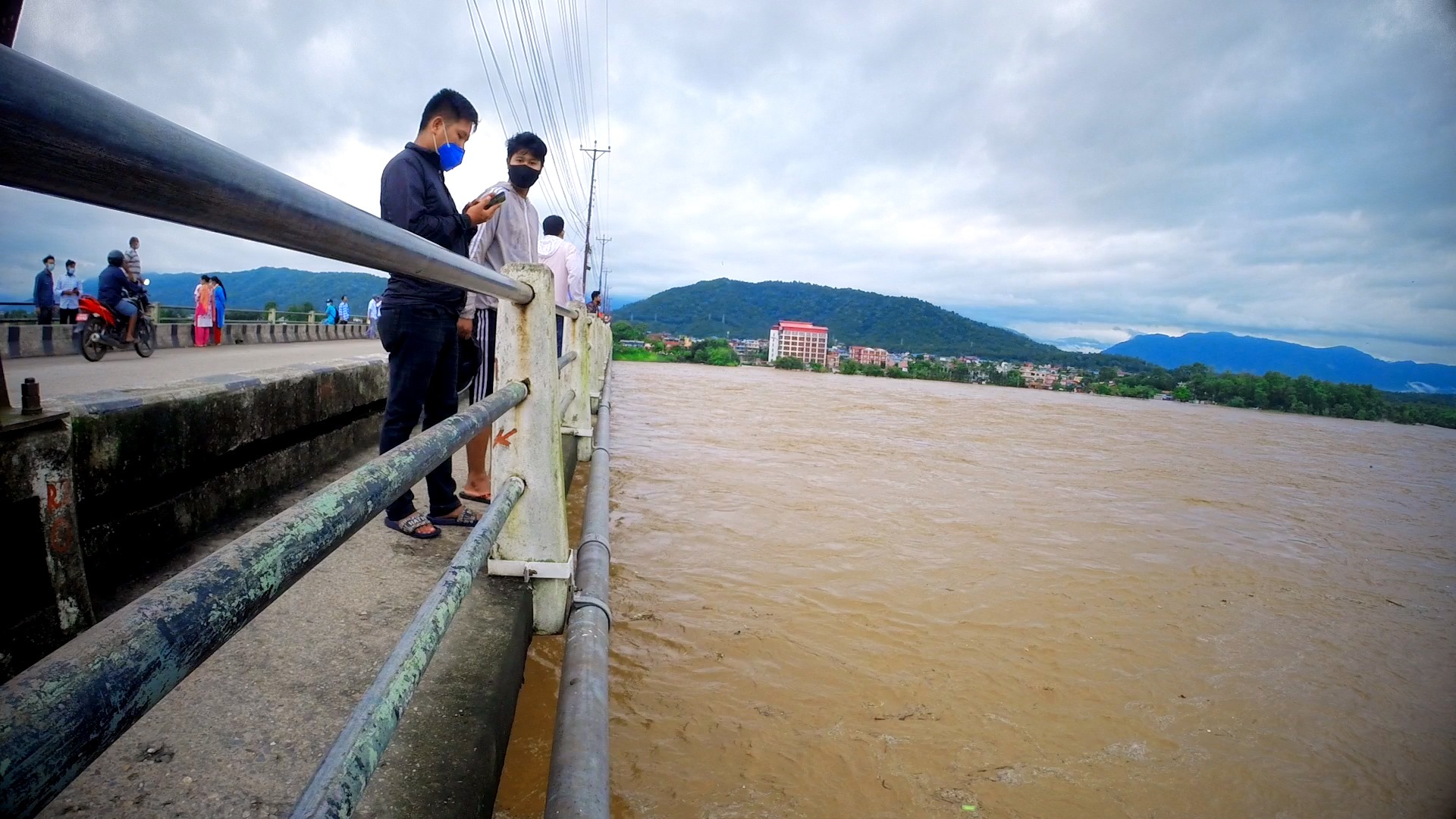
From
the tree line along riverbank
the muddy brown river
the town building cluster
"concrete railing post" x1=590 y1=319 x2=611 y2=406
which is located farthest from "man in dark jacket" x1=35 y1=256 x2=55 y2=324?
the town building cluster

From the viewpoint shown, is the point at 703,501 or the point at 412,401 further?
the point at 703,501

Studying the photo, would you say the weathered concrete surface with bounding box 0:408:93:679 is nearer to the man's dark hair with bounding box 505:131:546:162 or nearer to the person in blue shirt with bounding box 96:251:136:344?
the man's dark hair with bounding box 505:131:546:162

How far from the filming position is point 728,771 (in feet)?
6.95

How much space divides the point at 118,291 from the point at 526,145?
9341 mm

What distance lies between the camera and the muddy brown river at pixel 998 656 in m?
2.19

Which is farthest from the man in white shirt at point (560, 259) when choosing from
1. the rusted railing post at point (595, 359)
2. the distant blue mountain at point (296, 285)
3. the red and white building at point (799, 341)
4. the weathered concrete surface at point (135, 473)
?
the distant blue mountain at point (296, 285)

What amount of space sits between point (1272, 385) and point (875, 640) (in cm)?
5389

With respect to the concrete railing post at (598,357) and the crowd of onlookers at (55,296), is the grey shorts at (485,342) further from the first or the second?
the crowd of onlookers at (55,296)

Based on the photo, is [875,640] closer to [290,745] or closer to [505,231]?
[290,745]

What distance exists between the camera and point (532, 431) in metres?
1.85

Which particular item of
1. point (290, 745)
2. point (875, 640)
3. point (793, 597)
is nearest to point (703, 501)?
point (793, 597)

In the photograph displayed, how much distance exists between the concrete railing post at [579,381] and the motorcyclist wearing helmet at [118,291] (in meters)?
8.32

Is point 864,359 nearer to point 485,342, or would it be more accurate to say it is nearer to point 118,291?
point 118,291

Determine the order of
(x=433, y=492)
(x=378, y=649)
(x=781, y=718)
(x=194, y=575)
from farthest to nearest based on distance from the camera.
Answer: (x=433, y=492) → (x=781, y=718) → (x=378, y=649) → (x=194, y=575)
